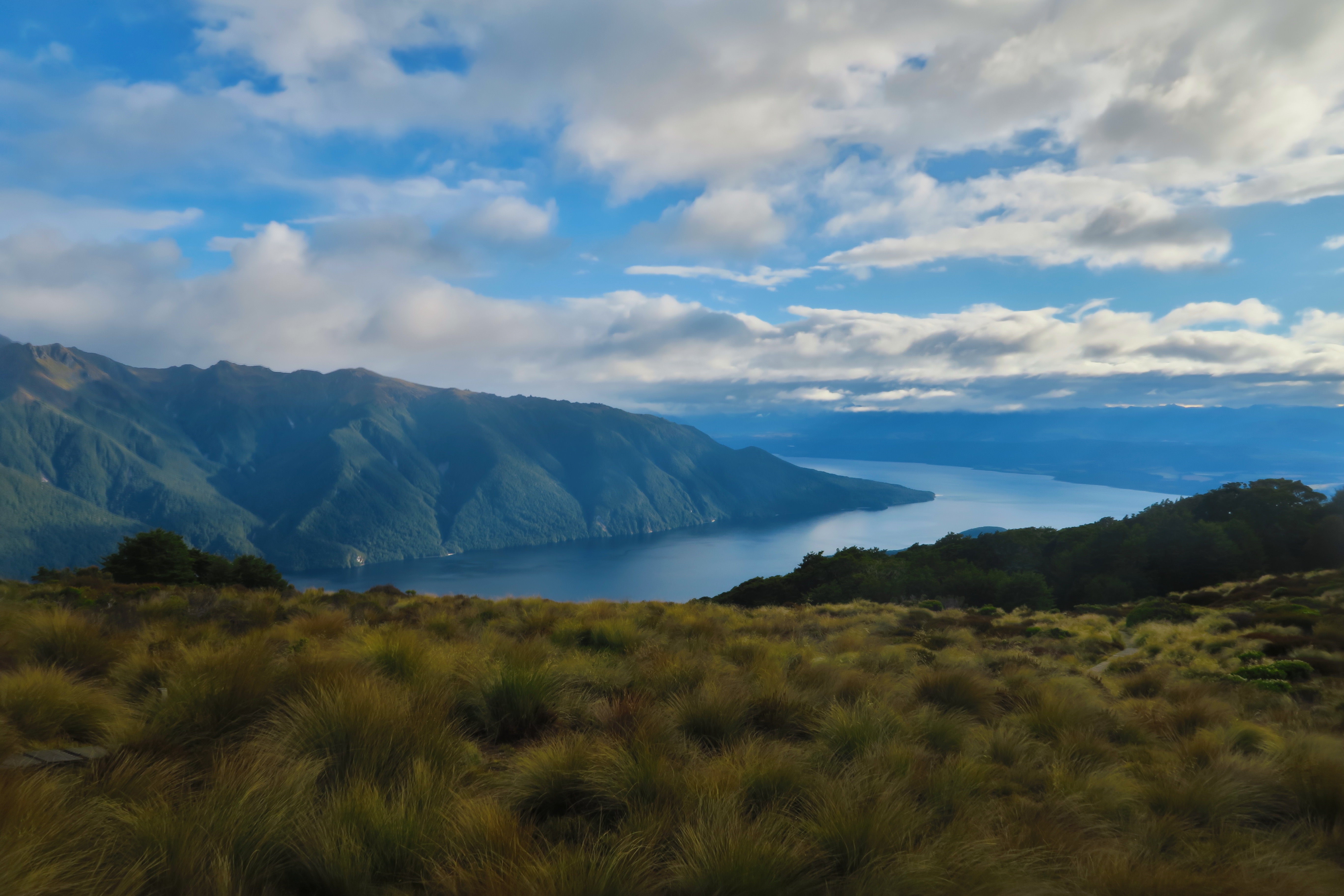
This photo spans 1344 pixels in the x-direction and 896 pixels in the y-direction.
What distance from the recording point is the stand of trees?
93.2 feet

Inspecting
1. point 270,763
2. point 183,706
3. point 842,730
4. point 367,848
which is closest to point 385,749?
point 270,763

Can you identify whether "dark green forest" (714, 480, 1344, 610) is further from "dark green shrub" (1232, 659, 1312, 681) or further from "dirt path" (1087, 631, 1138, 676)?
"dark green shrub" (1232, 659, 1312, 681)

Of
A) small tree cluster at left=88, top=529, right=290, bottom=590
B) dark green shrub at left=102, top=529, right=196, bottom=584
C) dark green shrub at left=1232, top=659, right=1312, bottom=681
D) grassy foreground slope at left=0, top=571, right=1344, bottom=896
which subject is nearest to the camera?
grassy foreground slope at left=0, top=571, right=1344, bottom=896

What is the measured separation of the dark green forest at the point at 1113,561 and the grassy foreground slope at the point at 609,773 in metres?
31.8

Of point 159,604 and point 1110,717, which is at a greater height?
point 1110,717

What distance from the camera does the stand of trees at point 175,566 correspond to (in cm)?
2842

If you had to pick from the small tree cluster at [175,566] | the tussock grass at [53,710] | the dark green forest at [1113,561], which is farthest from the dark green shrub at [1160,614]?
the small tree cluster at [175,566]

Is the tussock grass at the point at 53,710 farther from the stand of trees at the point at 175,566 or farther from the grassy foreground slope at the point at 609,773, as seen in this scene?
the stand of trees at the point at 175,566

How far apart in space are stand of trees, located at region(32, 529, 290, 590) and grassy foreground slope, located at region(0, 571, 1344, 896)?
25.6m

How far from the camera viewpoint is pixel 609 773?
3432 mm

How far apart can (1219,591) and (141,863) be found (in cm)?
4130

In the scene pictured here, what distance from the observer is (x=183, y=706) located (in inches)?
158

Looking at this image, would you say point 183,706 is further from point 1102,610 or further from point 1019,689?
point 1102,610

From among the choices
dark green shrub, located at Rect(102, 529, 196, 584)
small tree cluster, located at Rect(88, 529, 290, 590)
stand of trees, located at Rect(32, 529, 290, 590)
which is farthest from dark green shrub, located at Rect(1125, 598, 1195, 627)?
dark green shrub, located at Rect(102, 529, 196, 584)
